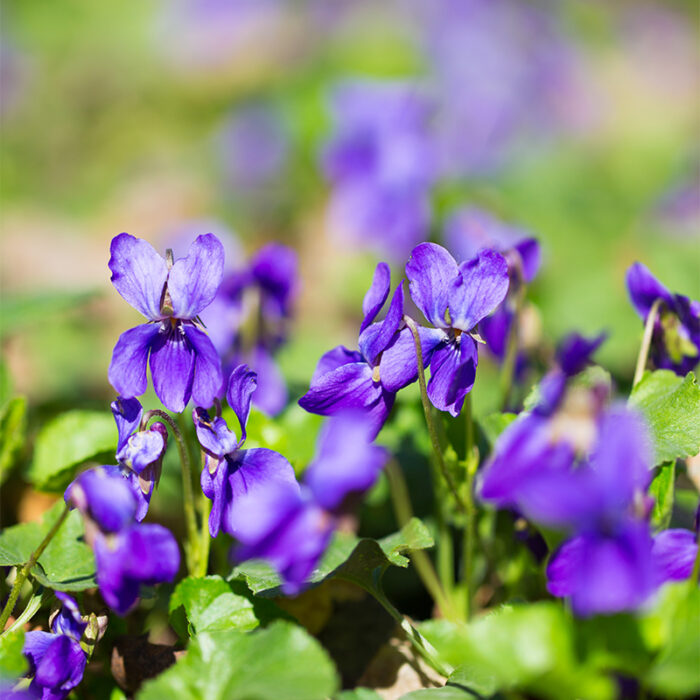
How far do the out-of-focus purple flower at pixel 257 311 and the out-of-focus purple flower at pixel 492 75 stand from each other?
3.22m

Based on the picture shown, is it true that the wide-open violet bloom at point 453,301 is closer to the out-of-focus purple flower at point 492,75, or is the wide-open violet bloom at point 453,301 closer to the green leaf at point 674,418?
the green leaf at point 674,418

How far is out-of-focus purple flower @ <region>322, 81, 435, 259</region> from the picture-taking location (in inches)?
177

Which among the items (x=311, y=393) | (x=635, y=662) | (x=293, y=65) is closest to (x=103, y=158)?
(x=293, y=65)

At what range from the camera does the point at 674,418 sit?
1771 millimetres

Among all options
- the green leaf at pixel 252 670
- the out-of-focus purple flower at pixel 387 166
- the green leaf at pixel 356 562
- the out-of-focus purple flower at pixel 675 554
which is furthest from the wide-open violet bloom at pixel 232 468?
the out-of-focus purple flower at pixel 387 166

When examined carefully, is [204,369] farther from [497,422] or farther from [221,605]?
[497,422]

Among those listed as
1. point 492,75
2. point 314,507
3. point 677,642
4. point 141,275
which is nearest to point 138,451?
point 141,275

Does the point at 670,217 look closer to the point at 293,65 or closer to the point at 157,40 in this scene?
the point at 293,65

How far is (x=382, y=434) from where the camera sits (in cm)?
250

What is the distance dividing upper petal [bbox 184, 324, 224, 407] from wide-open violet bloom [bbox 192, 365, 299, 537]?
0.09 feet

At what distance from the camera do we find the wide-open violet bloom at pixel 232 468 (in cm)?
164

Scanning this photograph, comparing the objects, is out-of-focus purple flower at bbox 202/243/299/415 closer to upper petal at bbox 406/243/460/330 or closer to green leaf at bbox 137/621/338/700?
upper petal at bbox 406/243/460/330

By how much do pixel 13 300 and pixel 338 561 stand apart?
1702mm

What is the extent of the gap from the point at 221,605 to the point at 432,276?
2.44 feet
